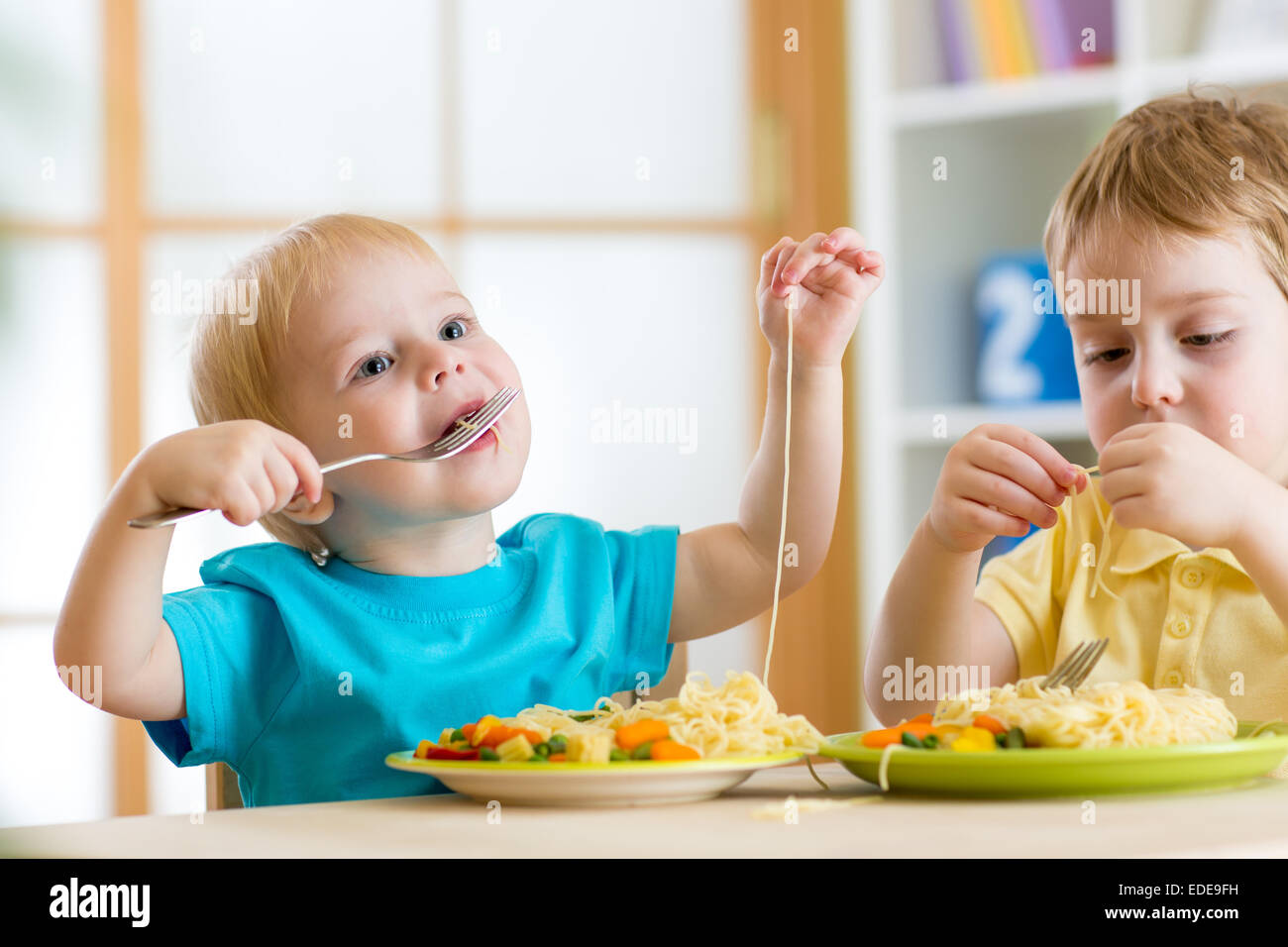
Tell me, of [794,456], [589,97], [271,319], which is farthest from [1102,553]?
[589,97]

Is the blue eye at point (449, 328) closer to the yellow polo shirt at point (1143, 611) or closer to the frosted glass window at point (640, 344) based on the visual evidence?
the yellow polo shirt at point (1143, 611)

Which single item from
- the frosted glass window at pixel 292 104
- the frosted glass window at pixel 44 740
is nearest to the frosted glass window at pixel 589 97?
the frosted glass window at pixel 292 104

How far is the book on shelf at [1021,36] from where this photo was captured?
255cm

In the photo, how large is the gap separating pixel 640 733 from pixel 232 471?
1.03ft

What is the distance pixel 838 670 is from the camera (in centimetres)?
316

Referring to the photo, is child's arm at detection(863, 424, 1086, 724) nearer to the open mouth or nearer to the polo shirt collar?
the polo shirt collar

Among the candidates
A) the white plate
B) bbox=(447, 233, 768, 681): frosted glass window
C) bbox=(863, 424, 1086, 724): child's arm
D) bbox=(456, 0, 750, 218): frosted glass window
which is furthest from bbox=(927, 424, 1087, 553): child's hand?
bbox=(456, 0, 750, 218): frosted glass window

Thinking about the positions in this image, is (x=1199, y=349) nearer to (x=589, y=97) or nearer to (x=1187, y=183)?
(x=1187, y=183)

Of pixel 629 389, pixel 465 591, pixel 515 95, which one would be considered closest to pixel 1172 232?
pixel 465 591

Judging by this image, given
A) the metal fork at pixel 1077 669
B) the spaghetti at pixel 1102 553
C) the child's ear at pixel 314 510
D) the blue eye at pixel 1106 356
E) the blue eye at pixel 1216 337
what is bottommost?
the metal fork at pixel 1077 669

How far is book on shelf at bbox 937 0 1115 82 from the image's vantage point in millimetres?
2555

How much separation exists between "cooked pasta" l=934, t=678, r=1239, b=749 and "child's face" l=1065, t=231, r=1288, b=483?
0.39 meters
